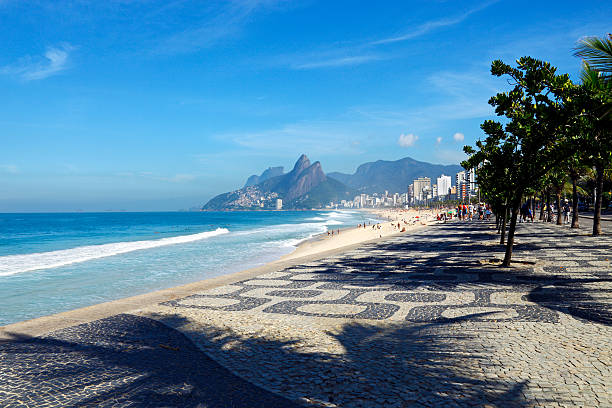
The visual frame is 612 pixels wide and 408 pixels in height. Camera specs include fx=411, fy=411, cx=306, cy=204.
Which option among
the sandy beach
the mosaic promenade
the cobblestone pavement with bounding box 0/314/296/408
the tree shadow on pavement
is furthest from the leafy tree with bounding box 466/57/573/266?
the sandy beach

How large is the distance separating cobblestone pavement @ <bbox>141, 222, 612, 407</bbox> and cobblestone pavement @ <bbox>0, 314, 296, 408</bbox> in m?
0.30

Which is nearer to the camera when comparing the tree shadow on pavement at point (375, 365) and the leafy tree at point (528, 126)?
the tree shadow on pavement at point (375, 365)

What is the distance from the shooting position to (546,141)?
10.6 metres

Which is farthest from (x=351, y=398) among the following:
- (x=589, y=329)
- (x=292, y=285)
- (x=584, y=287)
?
(x=584, y=287)

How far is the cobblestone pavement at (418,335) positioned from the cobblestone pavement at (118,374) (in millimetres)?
303

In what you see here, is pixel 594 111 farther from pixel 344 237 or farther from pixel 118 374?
pixel 344 237

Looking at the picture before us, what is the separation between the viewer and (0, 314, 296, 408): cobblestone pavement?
12.9ft

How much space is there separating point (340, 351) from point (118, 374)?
2.63 m

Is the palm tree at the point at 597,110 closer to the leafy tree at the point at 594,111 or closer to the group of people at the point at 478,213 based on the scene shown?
the leafy tree at the point at 594,111

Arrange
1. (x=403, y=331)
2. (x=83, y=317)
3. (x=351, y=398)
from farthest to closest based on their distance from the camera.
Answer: (x=83, y=317)
(x=403, y=331)
(x=351, y=398)

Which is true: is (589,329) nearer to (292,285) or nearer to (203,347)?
(203,347)

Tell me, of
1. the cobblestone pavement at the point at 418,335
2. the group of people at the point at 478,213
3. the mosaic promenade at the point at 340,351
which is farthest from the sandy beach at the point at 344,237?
the mosaic promenade at the point at 340,351

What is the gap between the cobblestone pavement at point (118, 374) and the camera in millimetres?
3928

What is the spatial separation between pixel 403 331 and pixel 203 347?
9.59 feet
